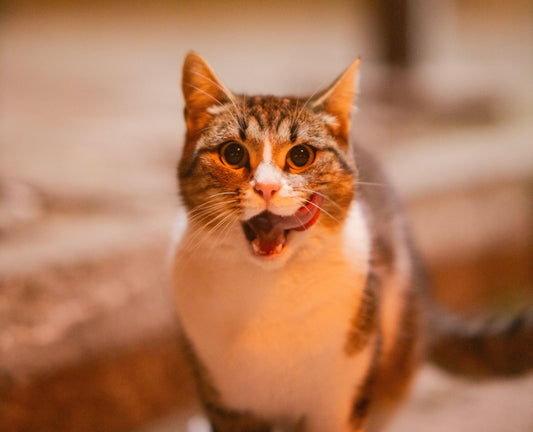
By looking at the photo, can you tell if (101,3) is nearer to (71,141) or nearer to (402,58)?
(71,141)

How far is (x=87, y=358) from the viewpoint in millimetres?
1941

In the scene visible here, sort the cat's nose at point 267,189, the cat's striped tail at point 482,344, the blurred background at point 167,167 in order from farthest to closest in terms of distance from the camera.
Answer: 1. the blurred background at point 167,167
2. the cat's striped tail at point 482,344
3. the cat's nose at point 267,189

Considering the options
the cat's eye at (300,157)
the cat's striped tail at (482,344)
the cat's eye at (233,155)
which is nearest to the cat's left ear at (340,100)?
the cat's eye at (300,157)

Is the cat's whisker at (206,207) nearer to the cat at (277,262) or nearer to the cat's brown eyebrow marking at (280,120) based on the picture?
the cat at (277,262)

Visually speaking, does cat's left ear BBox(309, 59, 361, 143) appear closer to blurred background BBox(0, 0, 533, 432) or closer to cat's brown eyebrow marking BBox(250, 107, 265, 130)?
cat's brown eyebrow marking BBox(250, 107, 265, 130)

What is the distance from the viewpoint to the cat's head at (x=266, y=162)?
1.30 meters

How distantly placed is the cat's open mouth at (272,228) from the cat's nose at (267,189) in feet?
0.23

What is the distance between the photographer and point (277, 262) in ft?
4.33

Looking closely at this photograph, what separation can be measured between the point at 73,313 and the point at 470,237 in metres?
1.81

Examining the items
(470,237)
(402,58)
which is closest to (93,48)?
(402,58)

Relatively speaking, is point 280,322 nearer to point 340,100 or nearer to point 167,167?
point 340,100

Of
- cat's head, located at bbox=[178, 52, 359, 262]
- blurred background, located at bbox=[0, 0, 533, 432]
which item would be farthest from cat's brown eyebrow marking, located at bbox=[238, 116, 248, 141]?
blurred background, located at bbox=[0, 0, 533, 432]

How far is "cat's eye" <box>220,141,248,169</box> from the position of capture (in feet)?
4.39

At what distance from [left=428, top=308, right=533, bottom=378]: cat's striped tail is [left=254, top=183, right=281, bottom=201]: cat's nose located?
3.19 ft
